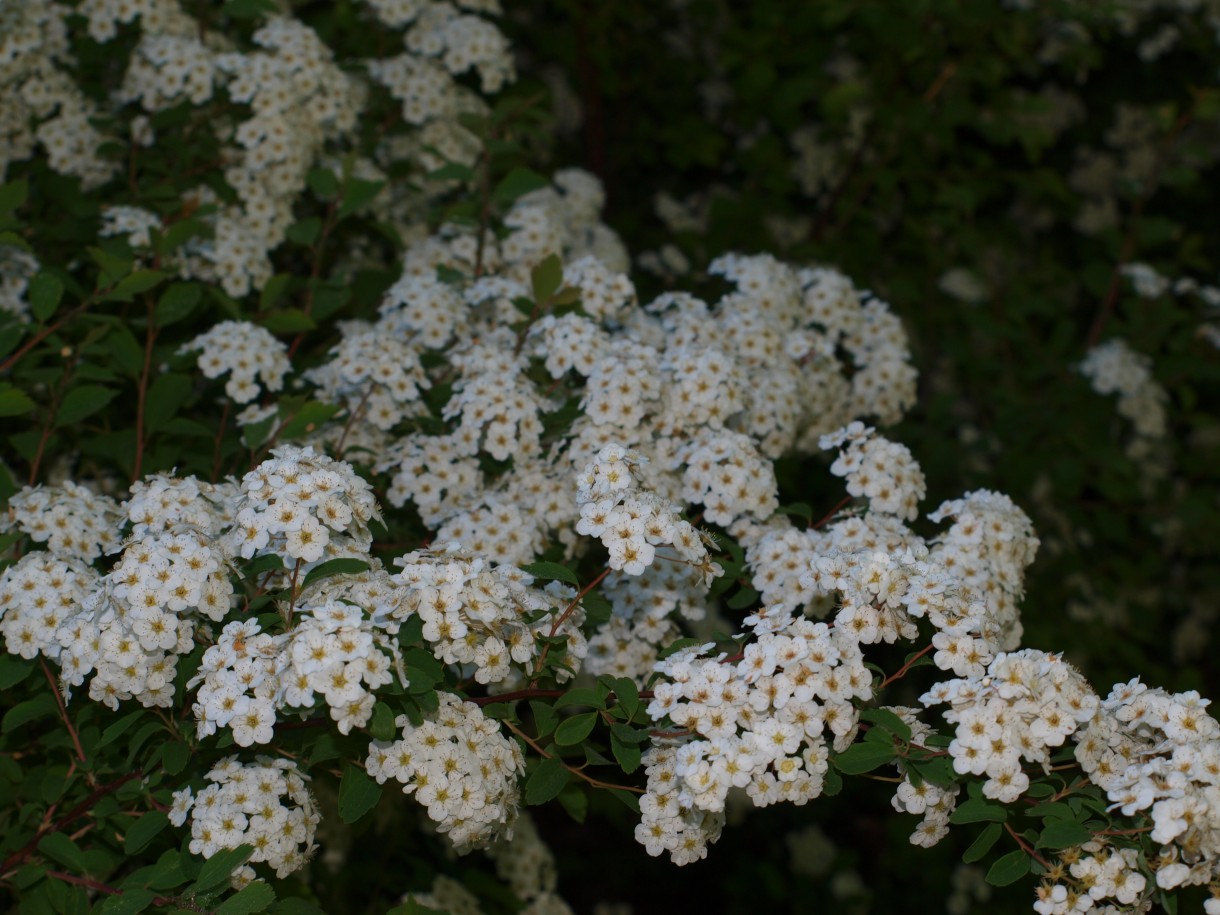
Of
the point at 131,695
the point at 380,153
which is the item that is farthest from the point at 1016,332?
the point at 131,695

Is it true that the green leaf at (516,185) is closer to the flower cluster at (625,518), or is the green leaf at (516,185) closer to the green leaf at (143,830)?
the flower cluster at (625,518)

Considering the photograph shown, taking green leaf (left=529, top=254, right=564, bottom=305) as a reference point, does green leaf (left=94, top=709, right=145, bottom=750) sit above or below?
below

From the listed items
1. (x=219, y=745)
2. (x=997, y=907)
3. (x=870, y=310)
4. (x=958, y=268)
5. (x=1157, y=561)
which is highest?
(x=219, y=745)

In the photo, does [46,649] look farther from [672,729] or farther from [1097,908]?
[1097,908]

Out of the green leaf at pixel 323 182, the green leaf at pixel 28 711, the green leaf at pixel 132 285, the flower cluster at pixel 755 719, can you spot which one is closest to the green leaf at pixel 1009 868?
the flower cluster at pixel 755 719

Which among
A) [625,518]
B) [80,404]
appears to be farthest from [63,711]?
[625,518]

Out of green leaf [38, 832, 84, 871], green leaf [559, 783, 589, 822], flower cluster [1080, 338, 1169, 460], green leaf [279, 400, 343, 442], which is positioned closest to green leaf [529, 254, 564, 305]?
green leaf [279, 400, 343, 442]

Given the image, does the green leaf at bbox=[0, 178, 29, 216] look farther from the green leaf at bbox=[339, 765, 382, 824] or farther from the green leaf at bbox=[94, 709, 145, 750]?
the green leaf at bbox=[339, 765, 382, 824]

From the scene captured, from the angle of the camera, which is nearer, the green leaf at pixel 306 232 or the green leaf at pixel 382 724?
the green leaf at pixel 382 724
